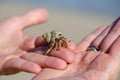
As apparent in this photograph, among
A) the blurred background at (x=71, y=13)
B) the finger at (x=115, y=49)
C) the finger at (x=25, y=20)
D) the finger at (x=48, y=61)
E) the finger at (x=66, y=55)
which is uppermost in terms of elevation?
the finger at (x=25, y=20)

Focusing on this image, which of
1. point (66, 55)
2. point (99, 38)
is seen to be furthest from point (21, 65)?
point (99, 38)

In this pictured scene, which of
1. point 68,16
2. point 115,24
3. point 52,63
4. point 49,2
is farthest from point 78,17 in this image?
point 52,63

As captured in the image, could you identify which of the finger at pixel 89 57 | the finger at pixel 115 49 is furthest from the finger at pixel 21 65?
the finger at pixel 115 49

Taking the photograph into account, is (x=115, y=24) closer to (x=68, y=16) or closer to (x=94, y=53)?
(x=94, y=53)

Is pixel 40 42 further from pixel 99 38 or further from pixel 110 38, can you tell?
pixel 110 38

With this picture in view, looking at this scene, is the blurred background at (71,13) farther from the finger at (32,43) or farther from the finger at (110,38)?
the finger at (110,38)

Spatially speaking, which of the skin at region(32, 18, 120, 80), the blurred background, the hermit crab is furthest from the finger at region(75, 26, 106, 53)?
the blurred background

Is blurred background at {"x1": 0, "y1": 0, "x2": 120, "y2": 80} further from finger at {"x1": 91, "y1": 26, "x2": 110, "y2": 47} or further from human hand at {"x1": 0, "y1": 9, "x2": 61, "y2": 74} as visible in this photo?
finger at {"x1": 91, "y1": 26, "x2": 110, "y2": 47}
